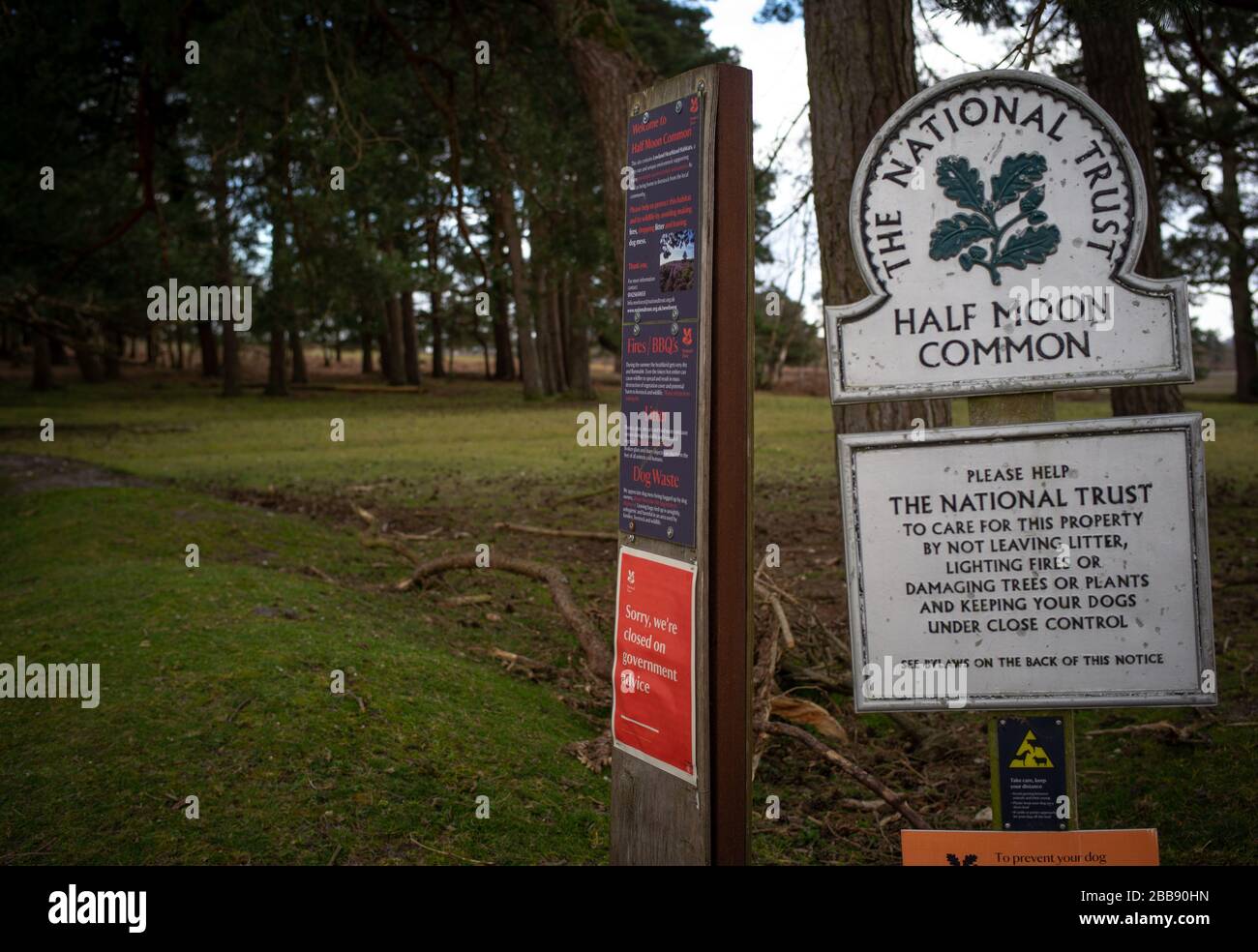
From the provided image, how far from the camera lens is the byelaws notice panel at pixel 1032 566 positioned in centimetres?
324

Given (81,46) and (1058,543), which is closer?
(1058,543)

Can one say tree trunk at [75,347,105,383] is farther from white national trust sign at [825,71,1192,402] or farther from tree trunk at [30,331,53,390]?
white national trust sign at [825,71,1192,402]

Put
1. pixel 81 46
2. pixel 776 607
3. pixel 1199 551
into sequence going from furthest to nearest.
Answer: pixel 81 46
pixel 776 607
pixel 1199 551

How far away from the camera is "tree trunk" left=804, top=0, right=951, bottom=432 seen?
5.96 metres

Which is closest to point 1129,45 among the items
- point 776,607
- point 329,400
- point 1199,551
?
point 776,607

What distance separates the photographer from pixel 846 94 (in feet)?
19.8

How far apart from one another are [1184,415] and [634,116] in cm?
207

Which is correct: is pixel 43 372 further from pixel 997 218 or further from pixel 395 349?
pixel 997 218

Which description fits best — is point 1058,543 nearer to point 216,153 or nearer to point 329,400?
point 216,153

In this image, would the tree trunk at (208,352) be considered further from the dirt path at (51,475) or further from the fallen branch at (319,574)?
the fallen branch at (319,574)

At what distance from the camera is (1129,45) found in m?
10.9

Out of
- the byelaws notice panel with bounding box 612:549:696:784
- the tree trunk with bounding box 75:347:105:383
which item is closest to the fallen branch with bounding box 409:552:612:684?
the byelaws notice panel with bounding box 612:549:696:784

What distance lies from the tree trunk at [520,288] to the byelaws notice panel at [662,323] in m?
9.00
